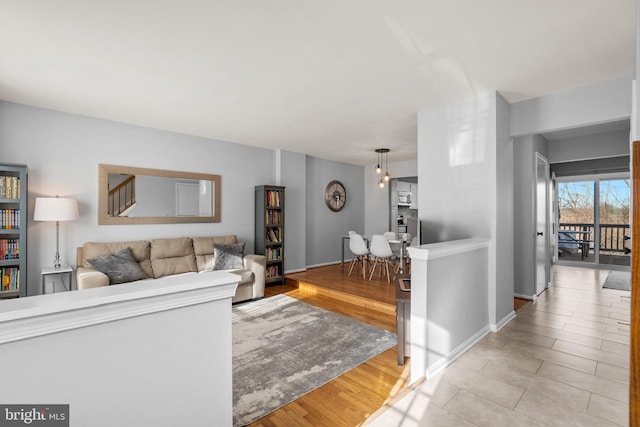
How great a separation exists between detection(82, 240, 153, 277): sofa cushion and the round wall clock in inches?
151

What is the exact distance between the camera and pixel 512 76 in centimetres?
281

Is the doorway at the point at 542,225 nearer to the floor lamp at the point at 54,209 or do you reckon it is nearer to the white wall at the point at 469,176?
the white wall at the point at 469,176

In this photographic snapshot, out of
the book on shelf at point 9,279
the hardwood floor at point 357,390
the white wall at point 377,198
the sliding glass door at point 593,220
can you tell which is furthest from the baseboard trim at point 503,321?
the book on shelf at point 9,279

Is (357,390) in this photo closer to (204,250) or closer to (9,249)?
(204,250)

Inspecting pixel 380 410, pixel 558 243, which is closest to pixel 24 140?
pixel 380 410

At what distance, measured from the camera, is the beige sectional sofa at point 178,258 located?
3.74m

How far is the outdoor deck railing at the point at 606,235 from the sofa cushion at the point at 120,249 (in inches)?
344

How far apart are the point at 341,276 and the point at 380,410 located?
369 centimetres

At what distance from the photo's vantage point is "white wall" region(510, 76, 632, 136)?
2.85m

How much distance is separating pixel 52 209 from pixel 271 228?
119 inches

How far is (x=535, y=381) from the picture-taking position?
2227mm

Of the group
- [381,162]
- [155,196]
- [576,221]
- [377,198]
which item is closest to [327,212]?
[377,198]

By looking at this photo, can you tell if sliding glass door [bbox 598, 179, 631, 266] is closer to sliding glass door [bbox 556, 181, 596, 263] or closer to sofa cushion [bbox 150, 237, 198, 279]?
sliding glass door [bbox 556, 181, 596, 263]

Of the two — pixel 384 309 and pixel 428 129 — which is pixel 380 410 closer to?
pixel 384 309
